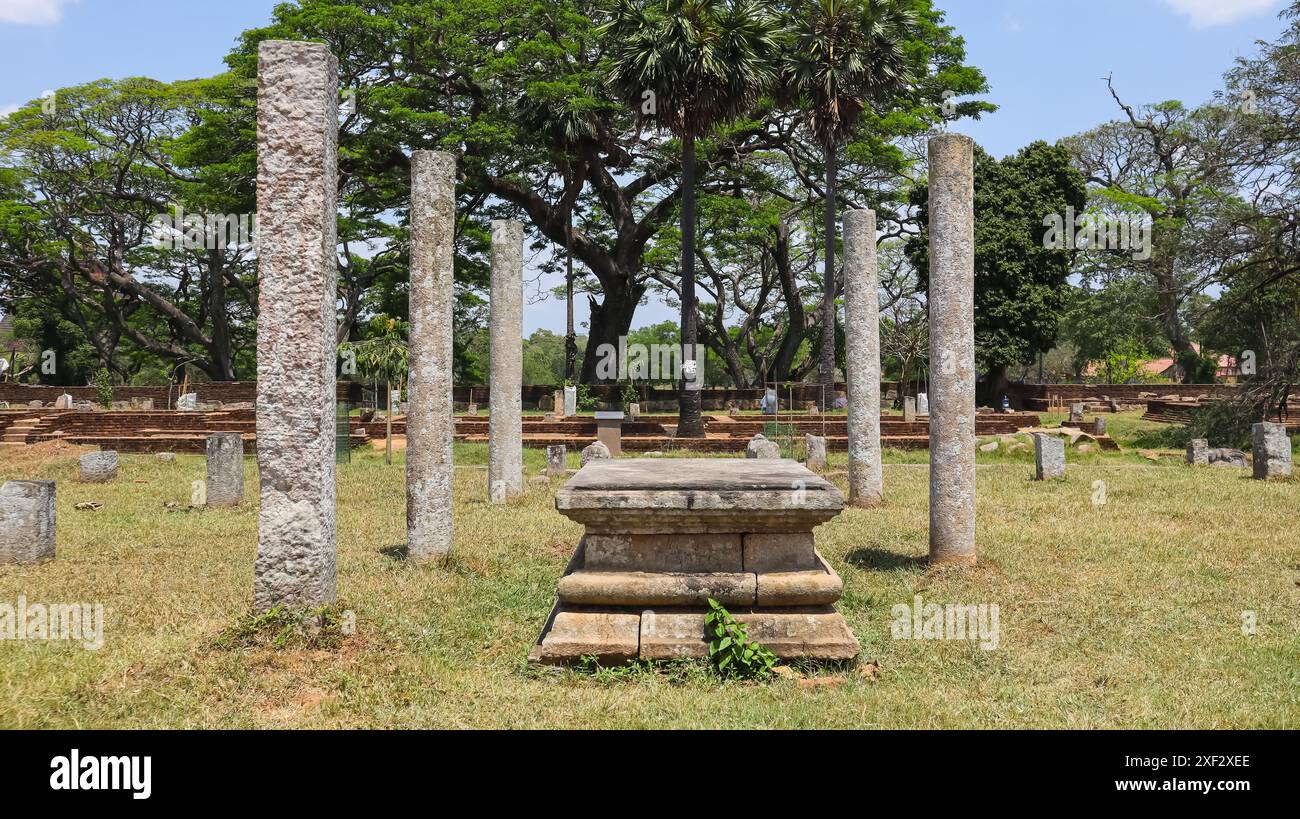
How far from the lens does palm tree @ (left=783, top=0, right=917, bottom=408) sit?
22.2m

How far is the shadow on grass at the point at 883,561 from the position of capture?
25.4 feet

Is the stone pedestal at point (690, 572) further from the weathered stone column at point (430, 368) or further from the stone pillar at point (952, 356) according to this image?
the weathered stone column at point (430, 368)

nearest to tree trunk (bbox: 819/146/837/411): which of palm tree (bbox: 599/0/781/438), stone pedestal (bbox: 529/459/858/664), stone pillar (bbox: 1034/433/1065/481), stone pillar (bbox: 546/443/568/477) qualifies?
palm tree (bbox: 599/0/781/438)

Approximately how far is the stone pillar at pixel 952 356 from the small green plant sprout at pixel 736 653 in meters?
3.27

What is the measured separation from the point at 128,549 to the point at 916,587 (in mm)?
7170

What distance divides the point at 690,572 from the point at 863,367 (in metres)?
6.91

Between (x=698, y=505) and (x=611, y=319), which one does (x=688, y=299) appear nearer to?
(x=611, y=319)

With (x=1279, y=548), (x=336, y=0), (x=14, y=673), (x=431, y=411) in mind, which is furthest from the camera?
(x=336, y=0)

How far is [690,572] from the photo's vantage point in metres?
5.19

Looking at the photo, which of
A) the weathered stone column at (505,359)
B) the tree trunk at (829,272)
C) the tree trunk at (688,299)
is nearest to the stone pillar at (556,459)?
the weathered stone column at (505,359)

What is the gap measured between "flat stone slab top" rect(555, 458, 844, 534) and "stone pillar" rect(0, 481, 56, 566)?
5.80 metres

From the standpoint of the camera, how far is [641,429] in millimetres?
23109
